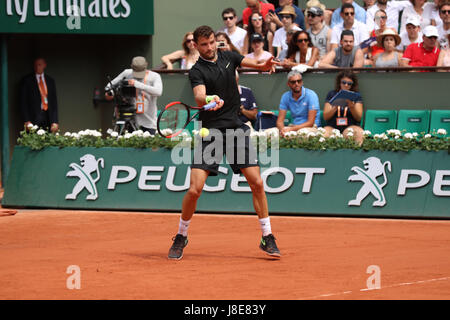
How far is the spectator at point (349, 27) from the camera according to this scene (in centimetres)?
1254

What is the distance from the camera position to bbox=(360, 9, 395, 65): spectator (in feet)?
40.7

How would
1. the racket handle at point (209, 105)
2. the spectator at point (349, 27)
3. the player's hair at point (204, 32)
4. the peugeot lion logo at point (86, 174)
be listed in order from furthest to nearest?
the spectator at point (349, 27) < the peugeot lion logo at point (86, 174) < the player's hair at point (204, 32) < the racket handle at point (209, 105)

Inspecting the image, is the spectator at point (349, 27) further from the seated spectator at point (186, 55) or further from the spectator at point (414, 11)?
the seated spectator at point (186, 55)

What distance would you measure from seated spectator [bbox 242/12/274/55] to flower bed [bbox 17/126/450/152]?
2807 mm

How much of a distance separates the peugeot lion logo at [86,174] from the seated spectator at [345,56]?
4.13m

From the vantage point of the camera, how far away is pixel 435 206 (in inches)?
384

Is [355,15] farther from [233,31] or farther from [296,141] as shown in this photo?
[296,141]

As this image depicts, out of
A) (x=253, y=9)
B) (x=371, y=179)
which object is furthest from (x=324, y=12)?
(x=371, y=179)

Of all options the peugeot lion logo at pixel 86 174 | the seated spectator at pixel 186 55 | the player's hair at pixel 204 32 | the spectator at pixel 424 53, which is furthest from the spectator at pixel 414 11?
the player's hair at pixel 204 32

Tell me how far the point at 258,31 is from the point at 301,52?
1.26 metres

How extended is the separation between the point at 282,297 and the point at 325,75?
7.24 m

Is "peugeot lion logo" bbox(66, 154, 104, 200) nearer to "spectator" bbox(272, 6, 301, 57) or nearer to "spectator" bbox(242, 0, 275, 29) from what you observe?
"spectator" bbox(272, 6, 301, 57)

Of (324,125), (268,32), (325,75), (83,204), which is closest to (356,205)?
(324,125)

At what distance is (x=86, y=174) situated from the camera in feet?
34.5
